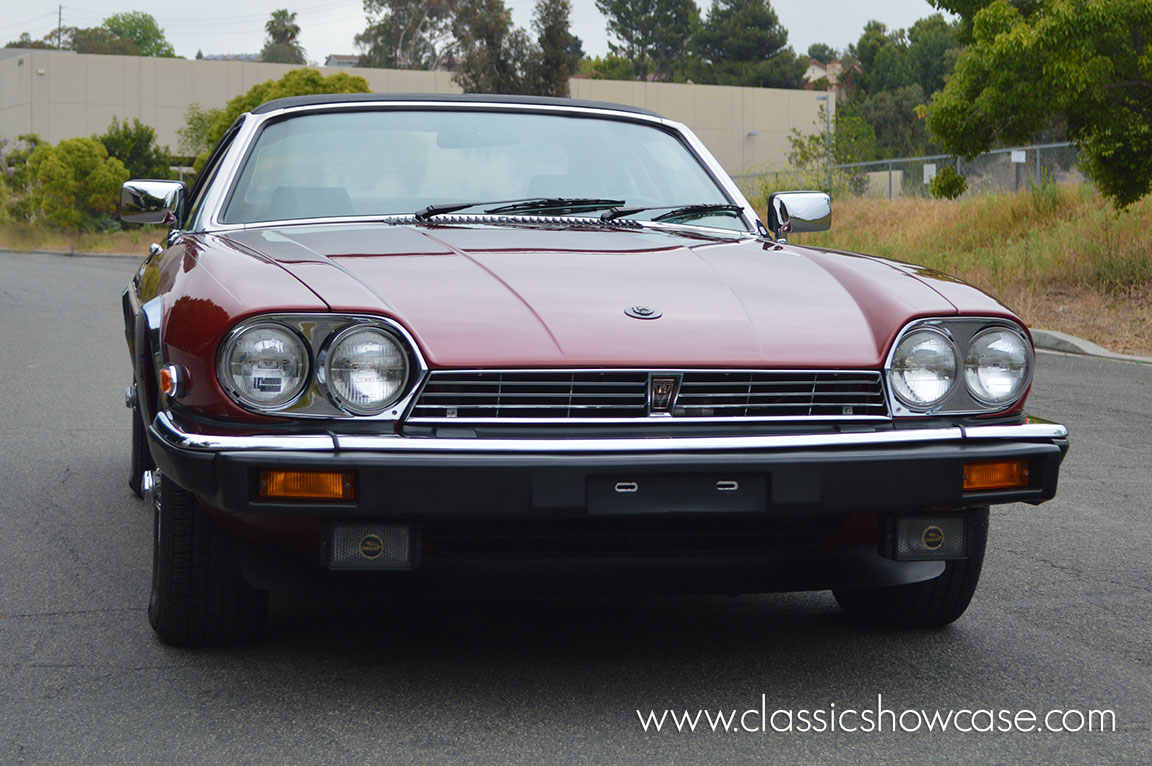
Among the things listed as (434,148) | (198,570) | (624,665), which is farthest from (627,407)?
(434,148)

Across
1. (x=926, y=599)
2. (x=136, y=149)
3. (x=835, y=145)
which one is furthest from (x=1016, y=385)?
(x=136, y=149)

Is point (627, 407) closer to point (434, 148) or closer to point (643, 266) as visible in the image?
point (643, 266)

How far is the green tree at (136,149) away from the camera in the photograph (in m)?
50.3

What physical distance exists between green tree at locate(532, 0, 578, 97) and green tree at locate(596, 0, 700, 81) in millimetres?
43441

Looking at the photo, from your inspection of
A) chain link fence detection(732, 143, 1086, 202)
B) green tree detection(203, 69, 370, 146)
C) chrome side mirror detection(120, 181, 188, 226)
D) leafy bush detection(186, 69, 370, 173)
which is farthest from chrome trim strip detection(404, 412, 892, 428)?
green tree detection(203, 69, 370, 146)

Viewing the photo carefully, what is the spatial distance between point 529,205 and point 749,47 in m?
86.5

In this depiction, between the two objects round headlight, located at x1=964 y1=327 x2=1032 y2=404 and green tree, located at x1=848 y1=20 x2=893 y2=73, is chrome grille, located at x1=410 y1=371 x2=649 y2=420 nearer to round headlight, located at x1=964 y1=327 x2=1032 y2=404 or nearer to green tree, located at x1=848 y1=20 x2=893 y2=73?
round headlight, located at x1=964 y1=327 x2=1032 y2=404

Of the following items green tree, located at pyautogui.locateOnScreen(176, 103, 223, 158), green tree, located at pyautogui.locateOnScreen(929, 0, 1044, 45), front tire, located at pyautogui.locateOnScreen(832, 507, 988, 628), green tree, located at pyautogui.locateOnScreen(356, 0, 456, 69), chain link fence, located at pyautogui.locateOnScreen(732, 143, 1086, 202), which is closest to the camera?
front tire, located at pyautogui.locateOnScreen(832, 507, 988, 628)

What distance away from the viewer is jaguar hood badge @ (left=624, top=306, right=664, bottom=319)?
3.11m

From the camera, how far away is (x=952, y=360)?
319 centimetres

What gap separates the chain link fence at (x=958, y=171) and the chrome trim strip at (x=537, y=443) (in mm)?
18775

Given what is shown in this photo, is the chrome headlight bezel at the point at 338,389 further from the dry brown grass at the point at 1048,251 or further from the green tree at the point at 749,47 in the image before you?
the green tree at the point at 749,47

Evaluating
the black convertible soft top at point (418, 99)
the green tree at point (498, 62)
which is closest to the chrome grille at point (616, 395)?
the black convertible soft top at point (418, 99)

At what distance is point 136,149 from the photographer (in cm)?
5088
